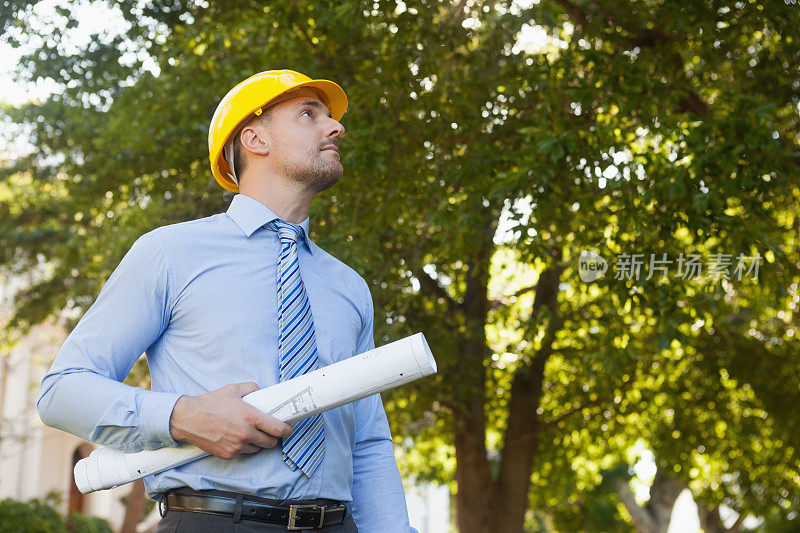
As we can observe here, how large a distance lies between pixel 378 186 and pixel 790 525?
14790 millimetres

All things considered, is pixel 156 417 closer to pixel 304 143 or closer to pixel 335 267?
pixel 335 267

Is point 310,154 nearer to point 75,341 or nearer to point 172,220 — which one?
point 75,341

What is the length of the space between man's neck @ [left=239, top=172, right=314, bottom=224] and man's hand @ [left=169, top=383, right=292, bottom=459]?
2.44 feet

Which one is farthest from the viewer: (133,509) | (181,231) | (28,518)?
(133,509)

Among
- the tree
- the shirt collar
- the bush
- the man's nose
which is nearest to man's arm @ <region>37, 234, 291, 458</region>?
the shirt collar

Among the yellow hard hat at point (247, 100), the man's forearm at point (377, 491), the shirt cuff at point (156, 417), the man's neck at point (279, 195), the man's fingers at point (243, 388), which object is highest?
the yellow hard hat at point (247, 100)

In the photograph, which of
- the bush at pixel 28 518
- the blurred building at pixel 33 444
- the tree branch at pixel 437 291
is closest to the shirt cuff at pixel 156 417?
the tree branch at pixel 437 291

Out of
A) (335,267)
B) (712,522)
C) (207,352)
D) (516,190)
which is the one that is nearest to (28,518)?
(516,190)

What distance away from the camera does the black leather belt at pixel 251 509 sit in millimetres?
2078

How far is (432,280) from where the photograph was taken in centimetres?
1036

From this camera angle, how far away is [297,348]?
225cm

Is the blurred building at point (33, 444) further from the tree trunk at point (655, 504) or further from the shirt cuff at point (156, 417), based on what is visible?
the shirt cuff at point (156, 417)

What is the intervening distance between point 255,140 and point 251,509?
1.11 m

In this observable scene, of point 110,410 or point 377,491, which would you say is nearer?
point 110,410
